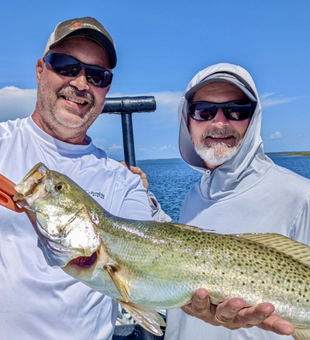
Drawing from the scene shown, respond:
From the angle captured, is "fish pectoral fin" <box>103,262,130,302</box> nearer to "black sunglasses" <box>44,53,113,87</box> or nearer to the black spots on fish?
the black spots on fish

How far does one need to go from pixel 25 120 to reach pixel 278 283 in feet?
10.2

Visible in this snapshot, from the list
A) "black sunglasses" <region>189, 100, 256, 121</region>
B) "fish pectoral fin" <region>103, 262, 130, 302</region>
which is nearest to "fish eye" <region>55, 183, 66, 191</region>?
"fish pectoral fin" <region>103, 262, 130, 302</region>

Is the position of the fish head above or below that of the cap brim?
below

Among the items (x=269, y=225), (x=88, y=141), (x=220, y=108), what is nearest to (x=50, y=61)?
(x=88, y=141)

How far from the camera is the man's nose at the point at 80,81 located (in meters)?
3.99

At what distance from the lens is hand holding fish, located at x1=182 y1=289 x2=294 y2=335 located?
2.74 m

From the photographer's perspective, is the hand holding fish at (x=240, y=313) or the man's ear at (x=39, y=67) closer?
the hand holding fish at (x=240, y=313)

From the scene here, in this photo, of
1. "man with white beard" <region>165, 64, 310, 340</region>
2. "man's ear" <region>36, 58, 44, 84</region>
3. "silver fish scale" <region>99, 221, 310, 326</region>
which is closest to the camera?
"silver fish scale" <region>99, 221, 310, 326</region>

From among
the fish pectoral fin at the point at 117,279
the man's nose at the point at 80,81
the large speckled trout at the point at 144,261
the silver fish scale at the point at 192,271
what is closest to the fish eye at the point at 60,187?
the large speckled trout at the point at 144,261

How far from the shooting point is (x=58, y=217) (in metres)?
2.74

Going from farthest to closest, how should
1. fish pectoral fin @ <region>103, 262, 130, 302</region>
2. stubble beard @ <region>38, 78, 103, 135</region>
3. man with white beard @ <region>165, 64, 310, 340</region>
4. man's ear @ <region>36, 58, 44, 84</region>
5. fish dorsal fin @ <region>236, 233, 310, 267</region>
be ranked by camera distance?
man's ear @ <region>36, 58, 44, 84</region> < stubble beard @ <region>38, 78, 103, 135</region> < man with white beard @ <region>165, 64, 310, 340</region> < fish dorsal fin @ <region>236, 233, 310, 267</region> < fish pectoral fin @ <region>103, 262, 130, 302</region>

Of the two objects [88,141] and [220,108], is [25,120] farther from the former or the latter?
[220,108]

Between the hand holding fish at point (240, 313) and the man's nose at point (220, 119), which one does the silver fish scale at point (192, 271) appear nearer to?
the hand holding fish at point (240, 313)

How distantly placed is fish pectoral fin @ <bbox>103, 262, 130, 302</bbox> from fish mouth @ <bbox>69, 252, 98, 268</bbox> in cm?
10
